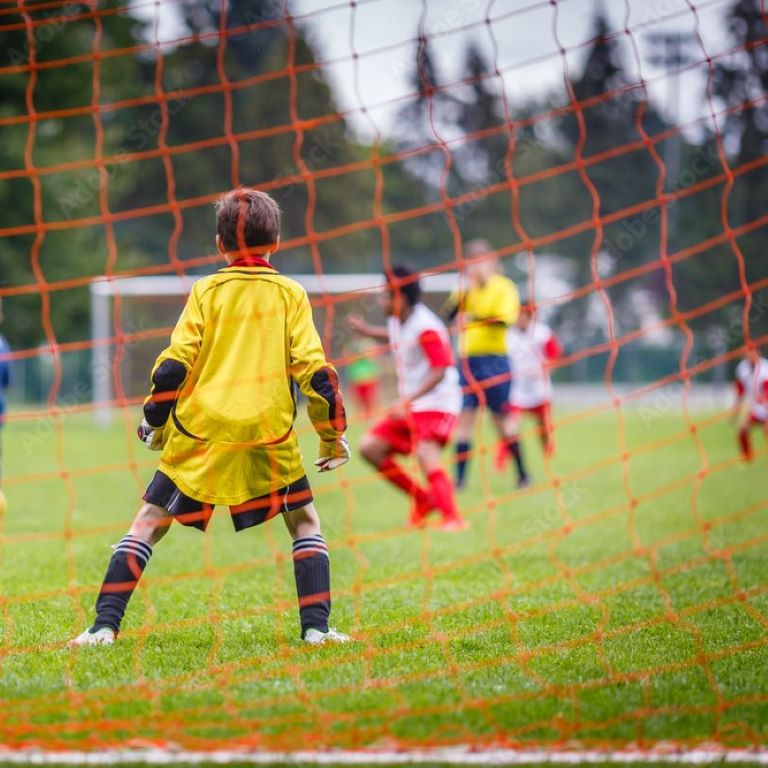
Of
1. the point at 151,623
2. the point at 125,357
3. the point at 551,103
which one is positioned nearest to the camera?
the point at 151,623

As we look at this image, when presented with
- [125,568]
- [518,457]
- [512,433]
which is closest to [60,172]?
[518,457]

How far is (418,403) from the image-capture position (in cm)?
695

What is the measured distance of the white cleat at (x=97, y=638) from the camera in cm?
377

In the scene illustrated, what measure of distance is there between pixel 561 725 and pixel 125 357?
65.9ft

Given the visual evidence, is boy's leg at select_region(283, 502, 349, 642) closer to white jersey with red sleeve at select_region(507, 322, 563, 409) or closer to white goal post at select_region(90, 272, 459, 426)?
white jersey with red sleeve at select_region(507, 322, 563, 409)

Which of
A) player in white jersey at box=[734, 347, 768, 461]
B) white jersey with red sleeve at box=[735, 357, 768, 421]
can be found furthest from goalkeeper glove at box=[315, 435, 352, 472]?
player in white jersey at box=[734, 347, 768, 461]

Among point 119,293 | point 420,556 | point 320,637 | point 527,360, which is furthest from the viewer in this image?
point 119,293

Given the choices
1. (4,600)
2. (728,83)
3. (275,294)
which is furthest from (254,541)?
(728,83)

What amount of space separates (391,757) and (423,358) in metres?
4.37

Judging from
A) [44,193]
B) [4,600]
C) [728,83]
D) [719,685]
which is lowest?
[719,685]

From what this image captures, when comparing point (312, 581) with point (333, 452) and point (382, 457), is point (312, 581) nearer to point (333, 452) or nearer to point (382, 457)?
point (333, 452)

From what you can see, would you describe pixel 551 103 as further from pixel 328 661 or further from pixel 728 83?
pixel 328 661

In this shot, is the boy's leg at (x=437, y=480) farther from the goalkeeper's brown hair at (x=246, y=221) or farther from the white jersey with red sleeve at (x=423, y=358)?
the goalkeeper's brown hair at (x=246, y=221)

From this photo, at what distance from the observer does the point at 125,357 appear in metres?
22.1
